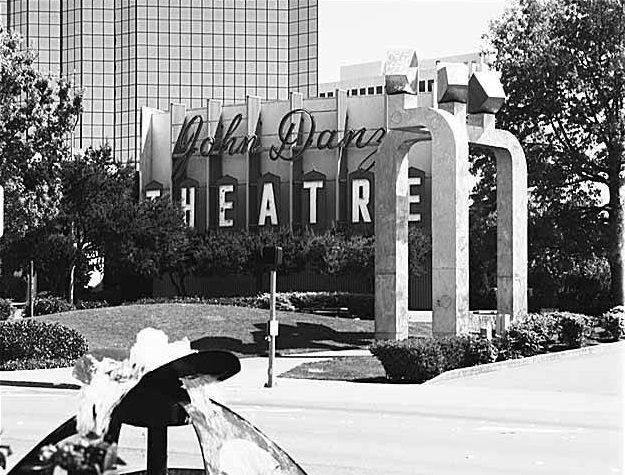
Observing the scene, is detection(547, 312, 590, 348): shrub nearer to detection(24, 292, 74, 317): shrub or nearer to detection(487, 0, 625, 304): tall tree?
detection(487, 0, 625, 304): tall tree

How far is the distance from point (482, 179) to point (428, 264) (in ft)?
44.2

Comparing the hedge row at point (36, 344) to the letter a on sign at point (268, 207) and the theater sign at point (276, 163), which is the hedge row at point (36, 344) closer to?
the theater sign at point (276, 163)

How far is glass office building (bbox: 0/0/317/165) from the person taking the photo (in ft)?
285

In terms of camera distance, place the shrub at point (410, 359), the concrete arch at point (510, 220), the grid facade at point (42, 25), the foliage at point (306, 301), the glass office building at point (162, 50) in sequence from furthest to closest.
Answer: the grid facade at point (42, 25) < the glass office building at point (162, 50) < the foliage at point (306, 301) < the concrete arch at point (510, 220) < the shrub at point (410, 359)

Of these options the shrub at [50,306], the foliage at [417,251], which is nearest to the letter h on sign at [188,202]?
the shrub at [50,306]

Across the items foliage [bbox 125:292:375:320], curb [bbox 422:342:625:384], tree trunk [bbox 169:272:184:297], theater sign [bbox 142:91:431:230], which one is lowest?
curb [bbox 422:342:625:384]

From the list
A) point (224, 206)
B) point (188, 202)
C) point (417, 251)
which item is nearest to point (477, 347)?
point (417, 251)

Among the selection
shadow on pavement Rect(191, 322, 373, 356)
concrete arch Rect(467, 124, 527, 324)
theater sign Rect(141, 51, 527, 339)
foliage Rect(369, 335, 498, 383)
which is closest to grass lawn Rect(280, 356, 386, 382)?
foliage Rect(369, 335, 498, 383)

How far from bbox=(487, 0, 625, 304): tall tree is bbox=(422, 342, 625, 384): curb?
11.1 meters

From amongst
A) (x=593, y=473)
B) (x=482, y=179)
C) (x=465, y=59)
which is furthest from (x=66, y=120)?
(x=465, y=59)

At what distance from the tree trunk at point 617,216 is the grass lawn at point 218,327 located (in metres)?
8.36

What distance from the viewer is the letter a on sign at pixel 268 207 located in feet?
204

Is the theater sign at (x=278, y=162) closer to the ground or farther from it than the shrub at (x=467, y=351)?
farther from it

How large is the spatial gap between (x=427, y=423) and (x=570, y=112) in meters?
28.1
